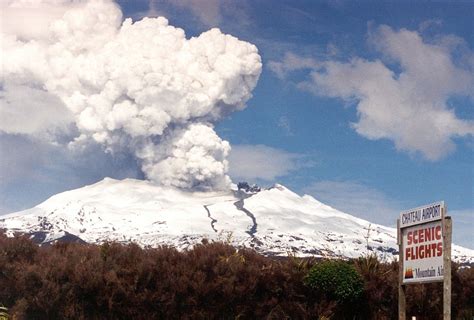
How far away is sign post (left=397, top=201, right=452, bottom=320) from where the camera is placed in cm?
1416

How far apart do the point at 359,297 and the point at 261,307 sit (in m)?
2.44

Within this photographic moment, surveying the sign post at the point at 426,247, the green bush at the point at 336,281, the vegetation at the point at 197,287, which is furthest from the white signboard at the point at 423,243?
the vegetation at the point at 197,287

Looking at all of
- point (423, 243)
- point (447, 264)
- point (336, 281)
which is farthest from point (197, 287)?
point (447, 264)

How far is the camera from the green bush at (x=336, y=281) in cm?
1902

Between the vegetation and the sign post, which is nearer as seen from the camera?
the sign post

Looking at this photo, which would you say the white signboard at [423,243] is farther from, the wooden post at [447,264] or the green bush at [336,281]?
the green bush at [336,281]

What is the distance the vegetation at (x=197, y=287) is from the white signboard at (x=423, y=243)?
11.8ft

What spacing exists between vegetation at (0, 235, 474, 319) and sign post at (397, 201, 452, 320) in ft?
9.98

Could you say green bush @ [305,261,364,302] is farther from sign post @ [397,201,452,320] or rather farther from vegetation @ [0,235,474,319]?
sign post @ [397,201,452,320]

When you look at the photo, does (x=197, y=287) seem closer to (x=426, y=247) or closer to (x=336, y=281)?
(x=336, y=281)

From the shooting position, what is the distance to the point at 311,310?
1884 cm

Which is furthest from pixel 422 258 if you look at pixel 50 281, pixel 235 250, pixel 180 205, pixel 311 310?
pixel 180 205

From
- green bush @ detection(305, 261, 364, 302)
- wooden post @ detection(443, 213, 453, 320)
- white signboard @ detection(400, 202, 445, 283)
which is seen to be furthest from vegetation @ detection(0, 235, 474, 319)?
wooden post @ detection(443, 213, 453, 320)

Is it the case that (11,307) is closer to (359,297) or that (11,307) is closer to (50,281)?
(50,281)
